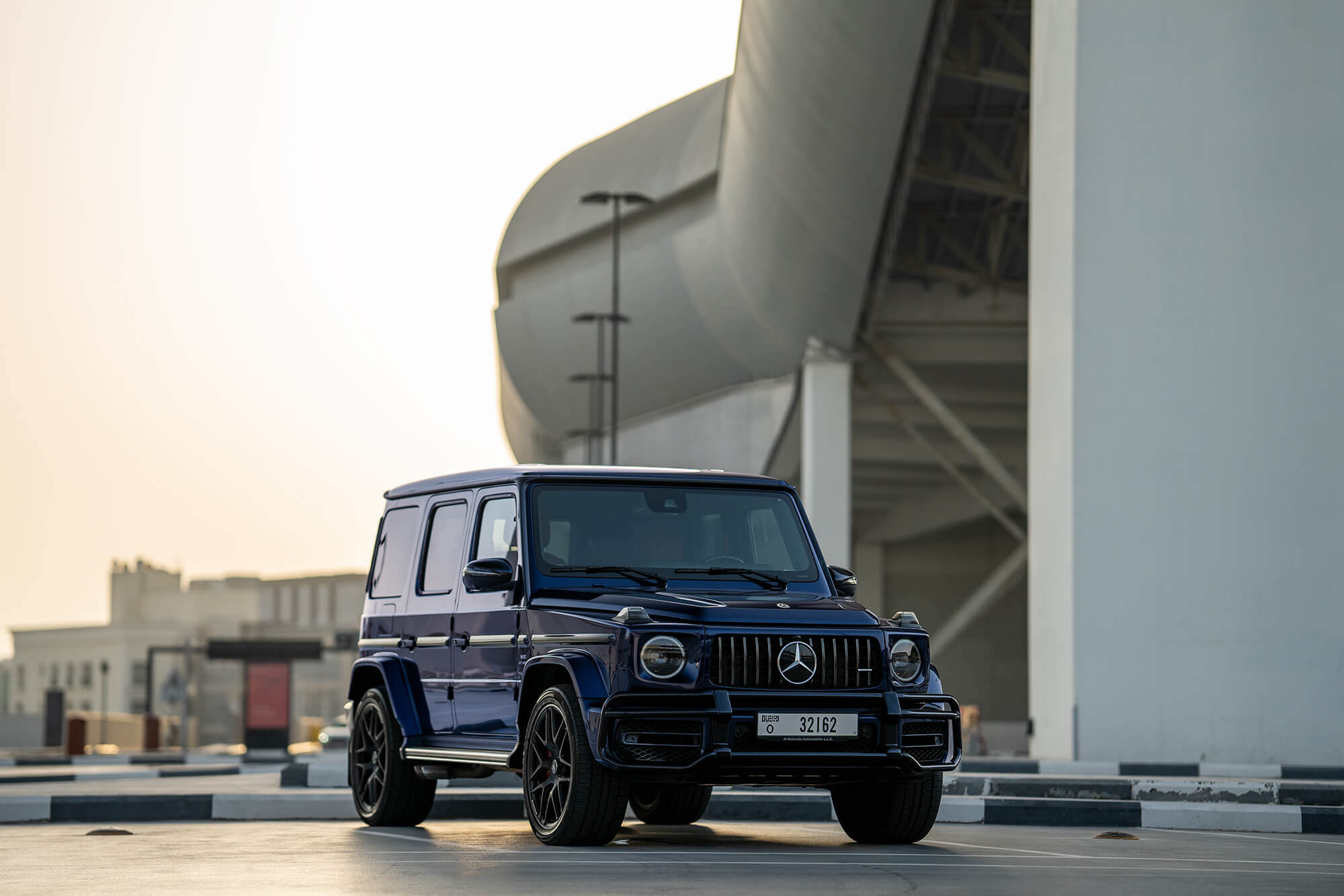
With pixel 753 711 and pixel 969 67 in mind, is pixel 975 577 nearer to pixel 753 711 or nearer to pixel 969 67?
pixel 969 67

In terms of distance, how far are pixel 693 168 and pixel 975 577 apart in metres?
13.7

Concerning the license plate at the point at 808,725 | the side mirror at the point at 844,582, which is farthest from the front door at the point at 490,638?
the side mirror at the point at 844,582

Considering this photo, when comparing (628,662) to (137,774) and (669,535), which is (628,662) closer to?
(669,535)

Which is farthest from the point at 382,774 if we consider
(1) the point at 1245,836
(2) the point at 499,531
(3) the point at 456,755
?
(1) the point at 1245,836

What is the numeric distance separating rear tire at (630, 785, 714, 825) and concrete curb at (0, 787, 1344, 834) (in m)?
0.81

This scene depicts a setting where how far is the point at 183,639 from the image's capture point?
135 meters

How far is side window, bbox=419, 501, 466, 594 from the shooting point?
11266 mm

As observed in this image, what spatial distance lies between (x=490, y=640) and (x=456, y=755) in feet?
2.16

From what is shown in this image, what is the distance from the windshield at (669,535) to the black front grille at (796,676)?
3.26 ft

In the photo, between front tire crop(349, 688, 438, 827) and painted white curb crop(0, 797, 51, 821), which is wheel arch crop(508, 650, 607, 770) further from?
painted white curb crop(0, 797, 51, 821)

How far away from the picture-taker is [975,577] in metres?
57.9

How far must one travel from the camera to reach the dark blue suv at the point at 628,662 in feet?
29.9

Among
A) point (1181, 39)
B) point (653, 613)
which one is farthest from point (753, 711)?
point (1181, 39)

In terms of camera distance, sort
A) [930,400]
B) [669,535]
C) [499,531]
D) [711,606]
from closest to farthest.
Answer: [711,606] < [669,535] < [499,531] < [930,400]
